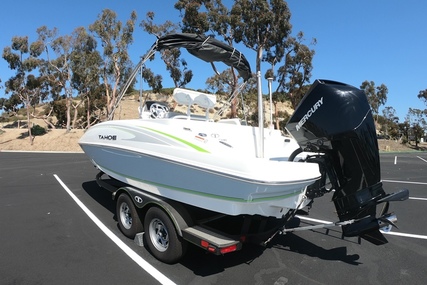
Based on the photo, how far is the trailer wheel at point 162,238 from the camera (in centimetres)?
393

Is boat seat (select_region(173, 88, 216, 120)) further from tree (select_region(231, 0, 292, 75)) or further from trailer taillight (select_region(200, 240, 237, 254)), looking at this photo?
tree (select_region(231, 0, 292, 75))

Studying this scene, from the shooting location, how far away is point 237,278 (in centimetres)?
372

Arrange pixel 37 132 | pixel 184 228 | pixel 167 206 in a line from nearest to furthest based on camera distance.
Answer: pixel 184 228, pixel 167 206, pixel 37 132

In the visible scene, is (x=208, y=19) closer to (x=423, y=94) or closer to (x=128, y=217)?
(x=128, y=217)

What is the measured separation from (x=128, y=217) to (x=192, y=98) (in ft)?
7.47

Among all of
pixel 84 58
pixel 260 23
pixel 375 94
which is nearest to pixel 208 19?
pixel 260 23

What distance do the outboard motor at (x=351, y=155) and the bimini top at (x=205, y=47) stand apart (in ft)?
8.60

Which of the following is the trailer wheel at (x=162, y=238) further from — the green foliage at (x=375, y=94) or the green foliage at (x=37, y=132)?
the green foliage at (x=375, y=94)

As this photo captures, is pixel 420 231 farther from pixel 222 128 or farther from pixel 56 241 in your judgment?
pixel 56 241

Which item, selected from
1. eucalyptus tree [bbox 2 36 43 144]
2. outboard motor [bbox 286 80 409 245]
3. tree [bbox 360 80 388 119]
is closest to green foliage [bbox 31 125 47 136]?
eucalyptus tree [bbox 2 36 43 144]

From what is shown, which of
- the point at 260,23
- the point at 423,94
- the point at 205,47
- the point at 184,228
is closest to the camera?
the point at 184,228

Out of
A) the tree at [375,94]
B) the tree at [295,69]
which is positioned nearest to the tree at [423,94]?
the tree at [375,94]

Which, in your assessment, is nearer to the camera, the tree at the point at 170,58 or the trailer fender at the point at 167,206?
the trailer fender at the point at 167,206

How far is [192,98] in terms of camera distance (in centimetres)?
568
